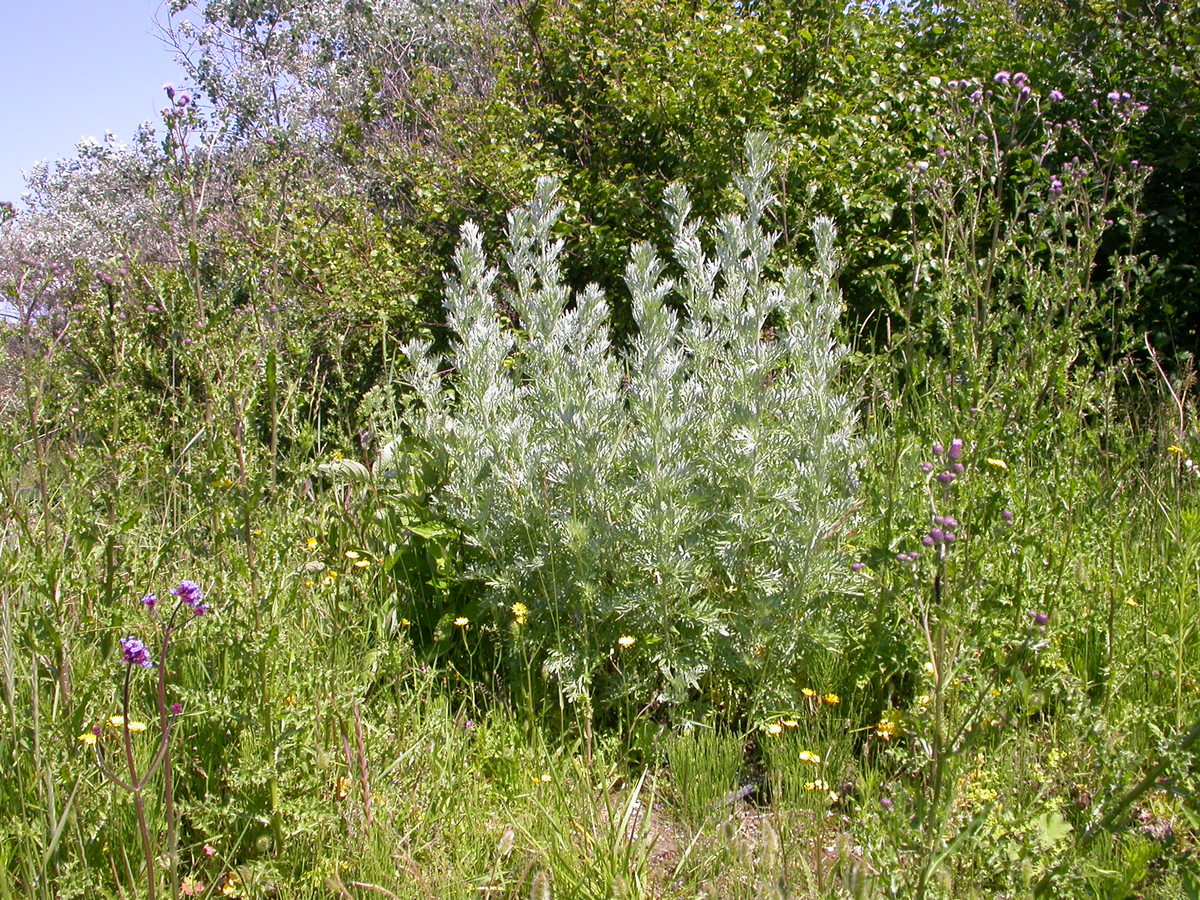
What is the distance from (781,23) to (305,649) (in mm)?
5088

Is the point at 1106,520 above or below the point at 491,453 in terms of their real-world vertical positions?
below

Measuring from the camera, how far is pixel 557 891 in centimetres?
211

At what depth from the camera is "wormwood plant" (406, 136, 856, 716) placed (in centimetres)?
275

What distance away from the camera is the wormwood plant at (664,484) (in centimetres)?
275

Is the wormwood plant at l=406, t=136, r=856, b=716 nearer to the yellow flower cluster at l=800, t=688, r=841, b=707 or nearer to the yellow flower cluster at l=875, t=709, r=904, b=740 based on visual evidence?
the yellow flower cluster at l=800, t=688, r=841, b=707

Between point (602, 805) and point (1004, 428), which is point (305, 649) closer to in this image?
point (602, 805)

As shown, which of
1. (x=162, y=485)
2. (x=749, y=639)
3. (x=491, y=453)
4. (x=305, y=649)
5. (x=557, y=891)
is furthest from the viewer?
(x=162, y=485)

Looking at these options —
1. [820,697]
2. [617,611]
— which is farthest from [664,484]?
[820,697]

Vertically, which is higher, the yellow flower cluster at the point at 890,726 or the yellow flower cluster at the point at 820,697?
the yellow flower cluster at the point at 820,697

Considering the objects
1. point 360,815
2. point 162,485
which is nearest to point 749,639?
point 360,815

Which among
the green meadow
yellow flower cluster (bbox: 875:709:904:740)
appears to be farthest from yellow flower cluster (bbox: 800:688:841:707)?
yellow flower cluster (bbox: 875:709:904:740)

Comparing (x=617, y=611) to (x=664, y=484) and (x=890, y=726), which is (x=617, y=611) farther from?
(x=890, y=726)

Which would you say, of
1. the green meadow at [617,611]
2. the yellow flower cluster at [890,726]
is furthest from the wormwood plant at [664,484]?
the yellow flower cluster at [890,726]

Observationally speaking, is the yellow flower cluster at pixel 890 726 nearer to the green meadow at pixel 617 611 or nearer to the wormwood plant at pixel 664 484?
the green meadow at pixel 617 611
